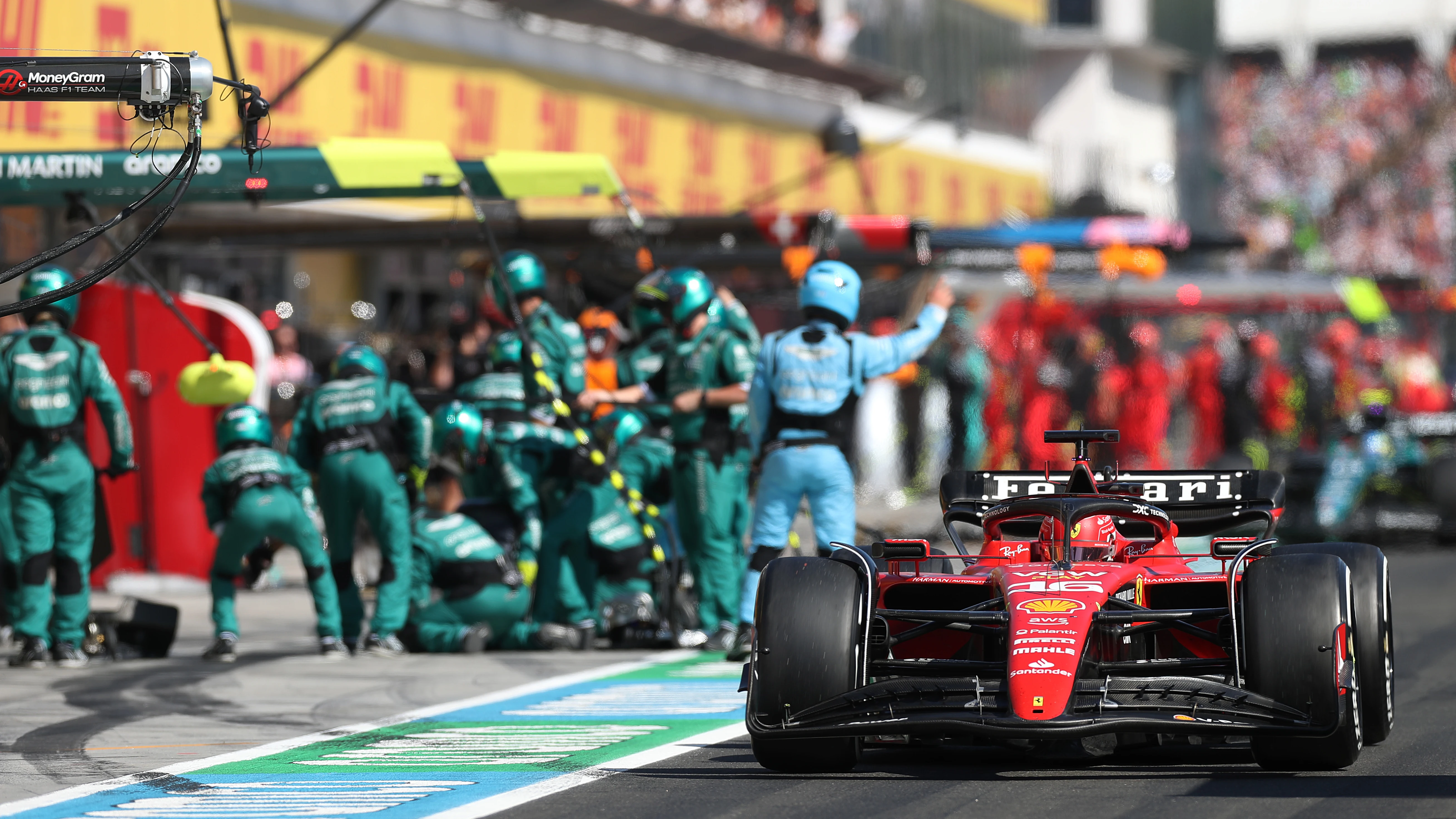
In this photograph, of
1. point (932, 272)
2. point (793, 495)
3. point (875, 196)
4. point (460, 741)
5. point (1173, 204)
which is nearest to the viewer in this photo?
point (460, 741)

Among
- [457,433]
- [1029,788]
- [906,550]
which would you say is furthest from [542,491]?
[1029,788]

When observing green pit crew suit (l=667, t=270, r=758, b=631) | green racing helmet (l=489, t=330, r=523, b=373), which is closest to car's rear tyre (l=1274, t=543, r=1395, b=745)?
green pit crew suit (l=667, t=270, r=758, b=631)

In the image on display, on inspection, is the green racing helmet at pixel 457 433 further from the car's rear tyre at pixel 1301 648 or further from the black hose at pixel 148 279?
the car's rear tyre at pixel 1301 648

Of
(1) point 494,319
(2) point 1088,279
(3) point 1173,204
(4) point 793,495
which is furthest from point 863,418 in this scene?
(3) point 1173,204

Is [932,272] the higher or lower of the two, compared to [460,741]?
higher

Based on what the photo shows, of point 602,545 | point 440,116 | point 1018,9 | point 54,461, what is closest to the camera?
point 54,461

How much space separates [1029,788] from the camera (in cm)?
675

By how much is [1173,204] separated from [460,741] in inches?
1871

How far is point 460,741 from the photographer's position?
8312 mm

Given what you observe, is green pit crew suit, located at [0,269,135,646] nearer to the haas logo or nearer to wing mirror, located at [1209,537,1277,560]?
the haas logo

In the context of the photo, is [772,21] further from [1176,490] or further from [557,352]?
[1176,490]

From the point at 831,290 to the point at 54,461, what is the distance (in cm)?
405

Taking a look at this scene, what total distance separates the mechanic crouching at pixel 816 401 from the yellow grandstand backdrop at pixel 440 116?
11.3 feet

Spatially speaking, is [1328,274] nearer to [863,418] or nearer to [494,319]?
[863,418]
